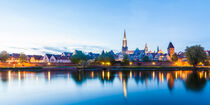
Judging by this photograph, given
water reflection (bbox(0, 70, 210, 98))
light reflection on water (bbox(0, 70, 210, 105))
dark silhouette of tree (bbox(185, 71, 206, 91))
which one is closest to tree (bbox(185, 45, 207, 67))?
water reflection (bbox(0, 70, 210, 98))

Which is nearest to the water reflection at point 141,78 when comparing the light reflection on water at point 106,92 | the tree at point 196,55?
the light reflection on water at point 106,92

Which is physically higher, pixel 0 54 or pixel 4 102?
pixel 0 54

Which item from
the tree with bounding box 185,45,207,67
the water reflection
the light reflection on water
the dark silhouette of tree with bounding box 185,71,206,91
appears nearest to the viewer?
the light reflection on water

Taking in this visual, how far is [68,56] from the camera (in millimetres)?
94625

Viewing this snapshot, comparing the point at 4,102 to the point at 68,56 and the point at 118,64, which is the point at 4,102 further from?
the point at 68,56

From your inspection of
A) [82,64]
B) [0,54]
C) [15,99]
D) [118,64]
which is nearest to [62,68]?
[82,64]

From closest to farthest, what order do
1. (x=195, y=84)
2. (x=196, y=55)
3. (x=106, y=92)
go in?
(x=106, y=92) → (x=195, y=84) → (x=196, y=55)

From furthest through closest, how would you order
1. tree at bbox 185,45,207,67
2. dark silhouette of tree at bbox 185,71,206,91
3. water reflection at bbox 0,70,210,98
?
tree at bbox 185,45,207,67, water reflection at bbox 0,70,210,98, dark silhouette of tree at bbox 185,71,206,91

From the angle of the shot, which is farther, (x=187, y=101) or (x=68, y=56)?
(x=68, y=56)

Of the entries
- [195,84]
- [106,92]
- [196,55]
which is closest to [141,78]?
[195,84]

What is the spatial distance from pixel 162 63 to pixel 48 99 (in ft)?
197

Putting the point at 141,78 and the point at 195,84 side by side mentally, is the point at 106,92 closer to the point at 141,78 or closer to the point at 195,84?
the point at 195,84

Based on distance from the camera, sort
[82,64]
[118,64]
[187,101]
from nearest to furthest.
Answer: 1. [187,101]
2. [82,64]
3. [118,64]

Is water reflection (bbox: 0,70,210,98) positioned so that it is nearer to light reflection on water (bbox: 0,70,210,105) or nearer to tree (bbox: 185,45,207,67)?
light reflection on water (bbox: 0,70,210,105)
